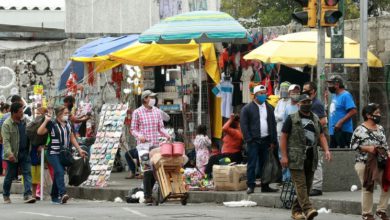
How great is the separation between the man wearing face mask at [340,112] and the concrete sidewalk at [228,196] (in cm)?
138

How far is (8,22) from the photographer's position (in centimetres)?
4878

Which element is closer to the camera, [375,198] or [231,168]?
[375,198]

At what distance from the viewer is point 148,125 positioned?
64.0 ft

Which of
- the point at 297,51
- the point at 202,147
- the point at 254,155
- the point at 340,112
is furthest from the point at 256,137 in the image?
the point at 202,147

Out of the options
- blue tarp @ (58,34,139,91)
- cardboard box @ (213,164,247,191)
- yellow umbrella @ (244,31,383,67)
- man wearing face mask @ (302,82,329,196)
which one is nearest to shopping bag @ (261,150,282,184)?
cardboard box @ (213,164,247,191)

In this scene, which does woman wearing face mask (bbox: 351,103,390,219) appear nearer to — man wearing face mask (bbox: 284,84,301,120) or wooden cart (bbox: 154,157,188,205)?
man wearing face mask (bbox: 284,84,301,120)

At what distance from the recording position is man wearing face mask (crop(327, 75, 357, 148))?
19.0 metres

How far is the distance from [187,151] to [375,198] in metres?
7.51

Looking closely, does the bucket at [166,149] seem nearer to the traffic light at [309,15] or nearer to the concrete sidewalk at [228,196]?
the concrete sidewalk at [228,196]

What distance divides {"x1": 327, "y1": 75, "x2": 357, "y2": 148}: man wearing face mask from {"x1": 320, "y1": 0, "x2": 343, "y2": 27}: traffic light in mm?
1413

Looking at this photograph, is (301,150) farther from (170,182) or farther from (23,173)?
(23,173)

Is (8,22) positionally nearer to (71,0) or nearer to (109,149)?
(71,0)

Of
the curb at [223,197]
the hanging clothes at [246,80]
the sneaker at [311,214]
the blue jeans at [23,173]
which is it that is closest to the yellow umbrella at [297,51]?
the hanging clothes at [246,80]

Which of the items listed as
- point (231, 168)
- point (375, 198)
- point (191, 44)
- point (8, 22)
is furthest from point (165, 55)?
point (8, 22)
